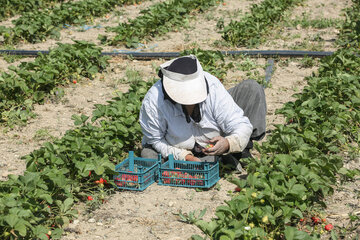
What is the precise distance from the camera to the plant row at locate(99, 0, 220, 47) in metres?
8.42

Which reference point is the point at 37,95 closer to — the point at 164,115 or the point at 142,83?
the point at 142,83

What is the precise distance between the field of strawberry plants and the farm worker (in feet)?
0.64

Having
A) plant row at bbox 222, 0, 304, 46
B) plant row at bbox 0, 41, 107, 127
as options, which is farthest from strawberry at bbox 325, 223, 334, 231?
plant row at bbox 222, 0, 304, 46

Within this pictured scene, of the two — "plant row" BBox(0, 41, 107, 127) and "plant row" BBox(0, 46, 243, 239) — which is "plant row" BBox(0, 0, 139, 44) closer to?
"plant row" BBox(0, 41, 107, 127)

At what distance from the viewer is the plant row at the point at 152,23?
8.42m

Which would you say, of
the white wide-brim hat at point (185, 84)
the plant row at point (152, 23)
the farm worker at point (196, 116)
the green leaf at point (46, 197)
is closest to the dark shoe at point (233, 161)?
the farm worker at point (196, 116)

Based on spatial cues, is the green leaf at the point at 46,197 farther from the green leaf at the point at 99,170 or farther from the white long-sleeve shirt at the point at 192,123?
the white long-sleeve shirt at the point at 192,123

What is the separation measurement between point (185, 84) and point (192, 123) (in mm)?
472

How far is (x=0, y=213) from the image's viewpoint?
3.29m

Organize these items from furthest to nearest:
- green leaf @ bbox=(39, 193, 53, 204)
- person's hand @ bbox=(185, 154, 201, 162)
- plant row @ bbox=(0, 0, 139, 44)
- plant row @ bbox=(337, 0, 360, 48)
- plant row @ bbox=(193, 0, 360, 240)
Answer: plant row @ bbox=(0, 0, 139, 44)
plant row @ bbox=(337, 0, 360, 48)
person's hand @ bbox=(185, 154, 201, 162)
green leaf @ bbox=(39, 193, 53, 204)
plant row @ bbox=(193, 0, 360, 240)

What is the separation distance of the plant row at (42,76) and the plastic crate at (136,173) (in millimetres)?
1813

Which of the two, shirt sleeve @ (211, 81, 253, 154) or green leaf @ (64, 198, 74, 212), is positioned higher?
shirt sleeve @ (211, 81, 253, 154)

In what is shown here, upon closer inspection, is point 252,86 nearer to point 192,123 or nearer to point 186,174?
point 192,123


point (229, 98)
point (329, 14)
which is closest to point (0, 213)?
point (229, 98)
